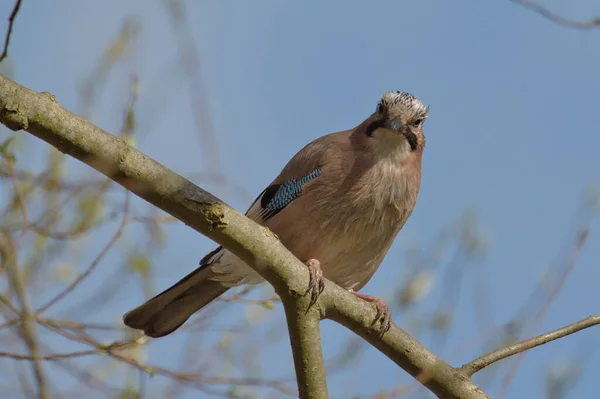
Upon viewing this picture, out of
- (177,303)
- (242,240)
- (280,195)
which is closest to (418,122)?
(280,195)

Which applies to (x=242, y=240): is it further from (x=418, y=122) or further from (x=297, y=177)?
(x=418, y=122)

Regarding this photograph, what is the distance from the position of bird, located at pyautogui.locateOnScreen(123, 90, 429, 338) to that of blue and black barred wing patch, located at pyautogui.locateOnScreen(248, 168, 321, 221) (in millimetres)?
10

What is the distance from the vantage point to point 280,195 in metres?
6.08

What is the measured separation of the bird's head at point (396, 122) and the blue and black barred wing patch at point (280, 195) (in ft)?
1.66

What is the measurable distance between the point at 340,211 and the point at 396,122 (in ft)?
2.56

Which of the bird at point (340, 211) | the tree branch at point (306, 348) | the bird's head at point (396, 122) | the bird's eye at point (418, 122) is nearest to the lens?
the tree branch at point (306, 348)

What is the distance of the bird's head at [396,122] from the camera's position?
5.88m

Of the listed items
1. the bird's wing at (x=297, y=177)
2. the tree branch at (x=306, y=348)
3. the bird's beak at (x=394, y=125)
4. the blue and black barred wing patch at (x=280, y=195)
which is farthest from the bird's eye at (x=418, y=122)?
the tree branch at (x=306, y=348)

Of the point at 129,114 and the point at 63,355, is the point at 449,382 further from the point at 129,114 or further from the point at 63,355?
the point at 129,114

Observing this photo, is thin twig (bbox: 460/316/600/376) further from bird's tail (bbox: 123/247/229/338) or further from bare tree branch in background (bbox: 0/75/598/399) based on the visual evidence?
bird's tail (bbox: 123/247/229/338)

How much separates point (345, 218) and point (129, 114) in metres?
1.62

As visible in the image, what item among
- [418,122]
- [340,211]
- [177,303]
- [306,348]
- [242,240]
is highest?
[418,122]

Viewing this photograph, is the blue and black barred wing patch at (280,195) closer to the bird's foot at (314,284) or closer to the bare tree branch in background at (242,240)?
the bare tree branch in background at (242,240)

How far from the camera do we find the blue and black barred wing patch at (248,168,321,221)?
5.91m
